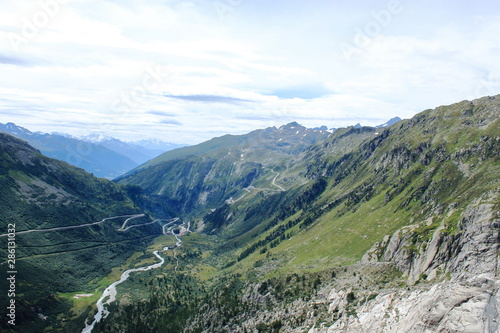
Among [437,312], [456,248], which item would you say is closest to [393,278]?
[456,248]

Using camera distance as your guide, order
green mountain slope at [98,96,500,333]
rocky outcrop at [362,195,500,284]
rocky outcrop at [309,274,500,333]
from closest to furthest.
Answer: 1. rocky outcrop at [309,274,500,333]
2. green mountain slope at [98,96,500,333]
3. rocky outcrop at [362,195,500,284]

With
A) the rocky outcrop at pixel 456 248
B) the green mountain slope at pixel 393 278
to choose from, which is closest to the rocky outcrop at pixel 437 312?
the green mountain slope at pixel 393 278

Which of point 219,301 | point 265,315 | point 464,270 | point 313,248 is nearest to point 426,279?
point 464,270

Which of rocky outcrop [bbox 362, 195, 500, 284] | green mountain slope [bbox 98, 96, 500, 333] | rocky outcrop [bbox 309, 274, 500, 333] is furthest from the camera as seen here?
rocky outcrop [bbox 362, 195, 500, 284]

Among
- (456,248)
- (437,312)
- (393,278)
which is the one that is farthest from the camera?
(393,278)

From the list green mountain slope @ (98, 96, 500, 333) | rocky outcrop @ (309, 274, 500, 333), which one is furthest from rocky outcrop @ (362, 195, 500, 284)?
rocky outcrop @ (309, 274, 500, 333)

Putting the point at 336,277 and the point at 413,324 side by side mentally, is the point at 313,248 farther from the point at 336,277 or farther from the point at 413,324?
the point at 413,324

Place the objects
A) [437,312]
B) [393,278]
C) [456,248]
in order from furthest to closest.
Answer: [393,278] < [456,248] < [437,312]

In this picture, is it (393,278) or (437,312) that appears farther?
(393,278)

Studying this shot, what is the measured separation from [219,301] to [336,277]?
59853mm

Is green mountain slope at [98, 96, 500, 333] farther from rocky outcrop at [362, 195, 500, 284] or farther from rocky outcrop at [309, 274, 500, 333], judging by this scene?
rocky outcrop at [362, 195, 500, 284]

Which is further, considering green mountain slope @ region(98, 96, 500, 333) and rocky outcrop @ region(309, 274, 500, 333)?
green mountain slope @ region(98, 96, 500, 333)

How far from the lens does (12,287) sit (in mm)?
156250

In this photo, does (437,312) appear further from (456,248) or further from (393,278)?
(456,248)
